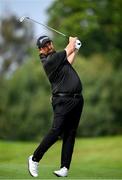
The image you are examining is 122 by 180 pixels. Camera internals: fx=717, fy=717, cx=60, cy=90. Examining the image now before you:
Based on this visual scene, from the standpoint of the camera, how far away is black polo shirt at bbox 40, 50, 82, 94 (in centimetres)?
957

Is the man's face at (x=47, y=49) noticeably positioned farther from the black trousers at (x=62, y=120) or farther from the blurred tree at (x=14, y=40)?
the blurred tree at (x=14, y=40)

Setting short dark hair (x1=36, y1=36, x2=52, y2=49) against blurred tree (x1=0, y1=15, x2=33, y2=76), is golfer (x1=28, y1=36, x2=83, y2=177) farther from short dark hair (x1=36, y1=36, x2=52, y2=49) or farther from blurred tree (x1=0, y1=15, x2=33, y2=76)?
blurred tree (x1=0, y1=15, x2=33, y2=76)

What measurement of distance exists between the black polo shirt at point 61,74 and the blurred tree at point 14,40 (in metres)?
65.2

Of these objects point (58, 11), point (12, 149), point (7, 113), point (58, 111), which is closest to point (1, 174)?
point (58, 111)

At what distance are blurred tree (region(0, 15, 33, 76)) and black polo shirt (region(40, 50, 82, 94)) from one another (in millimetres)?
65247

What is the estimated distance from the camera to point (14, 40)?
81.2 meters

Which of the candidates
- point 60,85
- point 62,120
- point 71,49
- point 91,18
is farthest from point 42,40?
point 91,18

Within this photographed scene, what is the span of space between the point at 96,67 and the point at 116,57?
790cm

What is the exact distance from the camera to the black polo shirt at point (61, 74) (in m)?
9.57

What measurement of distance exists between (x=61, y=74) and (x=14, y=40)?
7197 cm

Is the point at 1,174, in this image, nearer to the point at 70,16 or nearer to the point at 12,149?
the point at 12,149

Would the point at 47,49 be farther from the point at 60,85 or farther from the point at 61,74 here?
the point at 60,85

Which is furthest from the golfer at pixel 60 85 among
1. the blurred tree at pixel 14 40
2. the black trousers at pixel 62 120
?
the blurred tree at pixel 14 40

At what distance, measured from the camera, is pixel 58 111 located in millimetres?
9648
